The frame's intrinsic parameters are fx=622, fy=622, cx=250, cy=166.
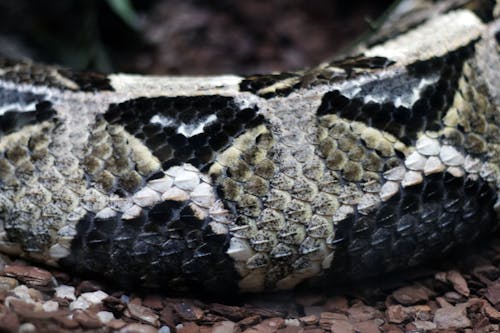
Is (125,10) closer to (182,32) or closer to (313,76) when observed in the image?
(182,32)

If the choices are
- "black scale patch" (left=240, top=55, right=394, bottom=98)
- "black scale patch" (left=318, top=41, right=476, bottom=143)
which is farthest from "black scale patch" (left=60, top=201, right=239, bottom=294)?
"black scale patch" (left=318, top=41, right=476, bottom=143)

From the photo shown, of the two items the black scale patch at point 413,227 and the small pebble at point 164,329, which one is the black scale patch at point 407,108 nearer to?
the black scale patch at point 413,227

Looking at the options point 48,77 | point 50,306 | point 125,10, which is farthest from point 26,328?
point 125,10

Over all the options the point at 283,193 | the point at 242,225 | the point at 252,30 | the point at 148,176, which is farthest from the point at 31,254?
the point at 252,30

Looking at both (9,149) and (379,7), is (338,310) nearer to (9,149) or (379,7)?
(9,149)

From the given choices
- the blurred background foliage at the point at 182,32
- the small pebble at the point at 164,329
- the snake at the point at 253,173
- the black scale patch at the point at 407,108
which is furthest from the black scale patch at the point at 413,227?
the blurred background foliage at the point at 182,32
